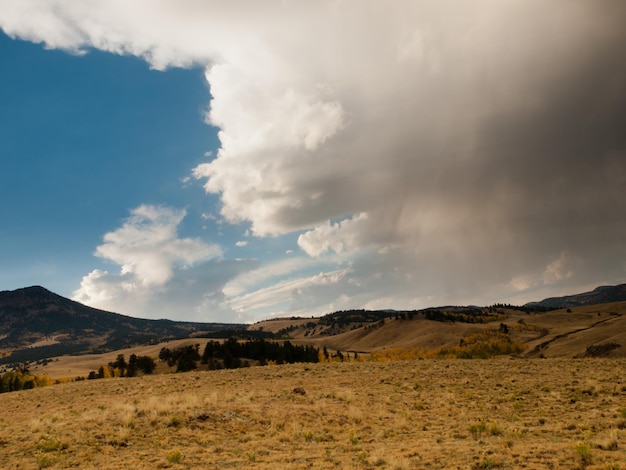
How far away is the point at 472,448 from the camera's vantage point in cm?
1577

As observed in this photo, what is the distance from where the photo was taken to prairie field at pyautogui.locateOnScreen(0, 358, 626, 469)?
15.2 m

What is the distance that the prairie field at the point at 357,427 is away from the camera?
1516 cm

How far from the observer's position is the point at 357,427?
21656 mm

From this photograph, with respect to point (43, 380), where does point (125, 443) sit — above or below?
above

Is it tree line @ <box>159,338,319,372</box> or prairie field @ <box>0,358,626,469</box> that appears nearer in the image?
prairie field @ <box>0,358,626,469</box>

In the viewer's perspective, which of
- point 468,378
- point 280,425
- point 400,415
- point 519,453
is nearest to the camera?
point 519,453

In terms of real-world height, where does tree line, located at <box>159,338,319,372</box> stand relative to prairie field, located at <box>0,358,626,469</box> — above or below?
below

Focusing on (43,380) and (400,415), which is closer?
(400,415)

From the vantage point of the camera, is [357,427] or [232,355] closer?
[357,427]

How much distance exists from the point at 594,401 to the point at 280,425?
2013cm

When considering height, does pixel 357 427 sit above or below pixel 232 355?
above

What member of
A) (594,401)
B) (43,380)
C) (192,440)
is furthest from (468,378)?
(43,380)

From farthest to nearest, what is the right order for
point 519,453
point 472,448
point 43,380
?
point 43,380 → point 472,448 → point 519,453

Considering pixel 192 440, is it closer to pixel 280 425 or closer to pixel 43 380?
pixel 280 425
